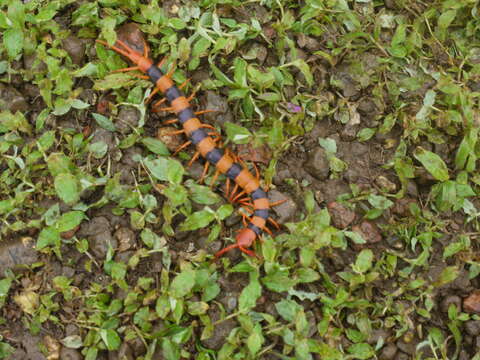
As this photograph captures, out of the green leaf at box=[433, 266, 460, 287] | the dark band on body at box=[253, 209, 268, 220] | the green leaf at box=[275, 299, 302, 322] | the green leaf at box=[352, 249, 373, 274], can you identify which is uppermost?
the dark band on body at box=[253, 209, 268, 220]

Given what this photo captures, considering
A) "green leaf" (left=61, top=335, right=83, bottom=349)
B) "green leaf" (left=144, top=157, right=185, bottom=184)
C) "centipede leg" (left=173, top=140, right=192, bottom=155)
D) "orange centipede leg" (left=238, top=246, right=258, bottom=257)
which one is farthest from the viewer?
"centipede leg" (left=173, top=140, right=192, bottom=155)

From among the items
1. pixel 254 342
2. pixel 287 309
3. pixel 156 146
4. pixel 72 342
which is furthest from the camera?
pixel 156 146

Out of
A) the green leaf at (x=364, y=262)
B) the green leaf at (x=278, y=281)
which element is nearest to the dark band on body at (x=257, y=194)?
the green leaf at (x=278, y=281)

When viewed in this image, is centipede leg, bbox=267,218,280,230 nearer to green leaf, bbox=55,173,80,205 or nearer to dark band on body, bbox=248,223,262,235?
dark band on body, bbox=248,223,262,235

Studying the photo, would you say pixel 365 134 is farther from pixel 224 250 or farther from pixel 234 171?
pixel 224 250

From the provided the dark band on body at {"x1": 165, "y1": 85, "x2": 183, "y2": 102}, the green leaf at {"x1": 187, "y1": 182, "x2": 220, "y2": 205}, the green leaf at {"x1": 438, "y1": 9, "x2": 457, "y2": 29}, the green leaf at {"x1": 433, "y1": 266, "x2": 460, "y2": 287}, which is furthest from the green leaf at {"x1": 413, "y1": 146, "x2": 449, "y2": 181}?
the dark band on body at {"x1": 165, "y1": 85, "x2": 183, "y2": 102}

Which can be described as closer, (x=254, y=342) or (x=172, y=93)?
(x=254, y=342)

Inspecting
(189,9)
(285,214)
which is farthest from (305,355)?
(189,9)

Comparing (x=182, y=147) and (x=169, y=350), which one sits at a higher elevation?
(x=182, y=147)

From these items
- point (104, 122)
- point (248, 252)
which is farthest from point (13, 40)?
point (248, 252)
